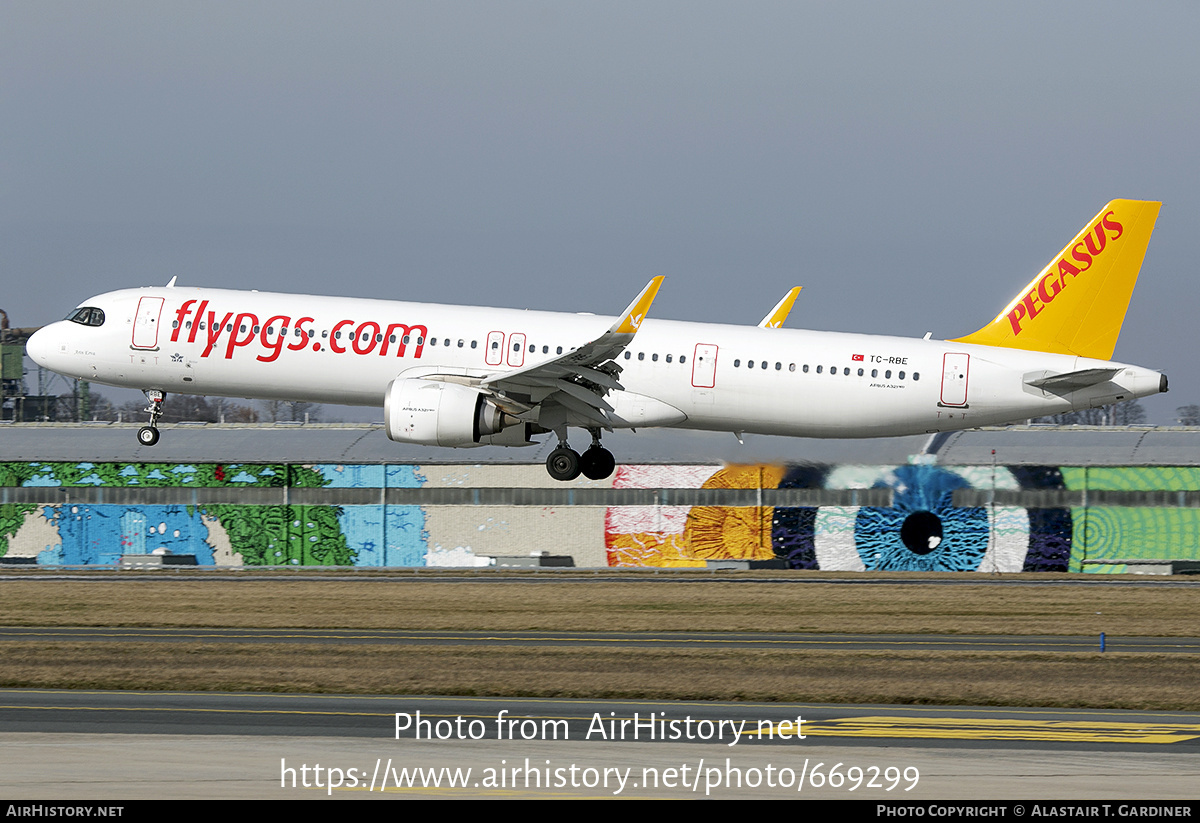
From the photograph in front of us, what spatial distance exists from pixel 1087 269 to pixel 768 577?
20899mm

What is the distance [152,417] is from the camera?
1567 inches

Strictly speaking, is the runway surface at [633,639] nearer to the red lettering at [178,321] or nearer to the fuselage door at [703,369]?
the fuselage door at [703,369]

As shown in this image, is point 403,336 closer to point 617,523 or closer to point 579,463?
point 579,463

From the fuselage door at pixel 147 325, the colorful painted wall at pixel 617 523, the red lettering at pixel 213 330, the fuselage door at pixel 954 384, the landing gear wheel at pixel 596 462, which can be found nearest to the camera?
the red lettering at pixel 213 330

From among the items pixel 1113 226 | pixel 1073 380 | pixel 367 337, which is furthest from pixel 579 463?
pixel 1113 226

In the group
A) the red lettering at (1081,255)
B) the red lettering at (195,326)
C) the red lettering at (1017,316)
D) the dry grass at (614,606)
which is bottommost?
the dry grass at (614,606)

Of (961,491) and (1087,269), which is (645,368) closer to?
(1087,269)

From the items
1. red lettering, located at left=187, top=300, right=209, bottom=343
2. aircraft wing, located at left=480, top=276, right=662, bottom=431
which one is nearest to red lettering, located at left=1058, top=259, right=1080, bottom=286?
aircraft wing, located at left=480, top=276, right=662, bottom=431

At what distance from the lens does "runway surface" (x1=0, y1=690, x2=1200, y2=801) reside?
16.6 m

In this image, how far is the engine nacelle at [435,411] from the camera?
36.1 metres

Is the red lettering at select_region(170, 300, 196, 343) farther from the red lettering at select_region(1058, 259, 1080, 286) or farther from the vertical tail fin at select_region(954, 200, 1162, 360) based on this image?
the red lettering at select_region(1058, 259, 1080, 286)

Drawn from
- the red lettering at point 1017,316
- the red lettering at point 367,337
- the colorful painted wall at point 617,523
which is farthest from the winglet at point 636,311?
the colorful painted wall at point 617,523

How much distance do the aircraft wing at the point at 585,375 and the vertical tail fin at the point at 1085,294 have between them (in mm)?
10329

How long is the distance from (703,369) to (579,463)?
170 inches
